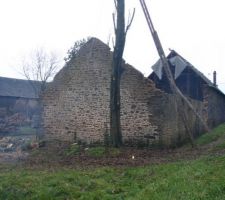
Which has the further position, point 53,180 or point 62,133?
point 62,133

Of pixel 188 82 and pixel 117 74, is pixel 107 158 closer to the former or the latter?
pixel 117 74

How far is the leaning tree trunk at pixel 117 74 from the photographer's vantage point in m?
15.2

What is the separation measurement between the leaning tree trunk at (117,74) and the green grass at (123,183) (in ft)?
15.1

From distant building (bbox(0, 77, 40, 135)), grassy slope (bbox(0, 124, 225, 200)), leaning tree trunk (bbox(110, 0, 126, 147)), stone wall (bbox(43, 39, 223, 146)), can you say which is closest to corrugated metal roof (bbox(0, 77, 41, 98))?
distant building (bbox(0, 77, 40, 135))

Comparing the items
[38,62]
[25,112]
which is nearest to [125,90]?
[25,112]

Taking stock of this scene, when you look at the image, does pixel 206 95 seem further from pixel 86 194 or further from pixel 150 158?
pixel 86 194

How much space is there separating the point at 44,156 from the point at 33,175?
12.6 feet

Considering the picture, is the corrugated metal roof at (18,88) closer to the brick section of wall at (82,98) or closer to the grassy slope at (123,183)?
the brick section of wall at (82,98)

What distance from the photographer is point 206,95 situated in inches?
997

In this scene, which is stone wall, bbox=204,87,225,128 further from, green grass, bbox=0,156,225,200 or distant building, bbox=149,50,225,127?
green grass, bbox=0,156,225,200

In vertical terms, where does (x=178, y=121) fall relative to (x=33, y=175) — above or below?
above

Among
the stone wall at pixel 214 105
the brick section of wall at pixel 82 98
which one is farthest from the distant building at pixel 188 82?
the brick section of wall at pixel 82 98

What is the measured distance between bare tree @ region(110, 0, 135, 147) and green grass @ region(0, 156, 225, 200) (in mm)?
4627

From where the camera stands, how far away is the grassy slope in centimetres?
740
